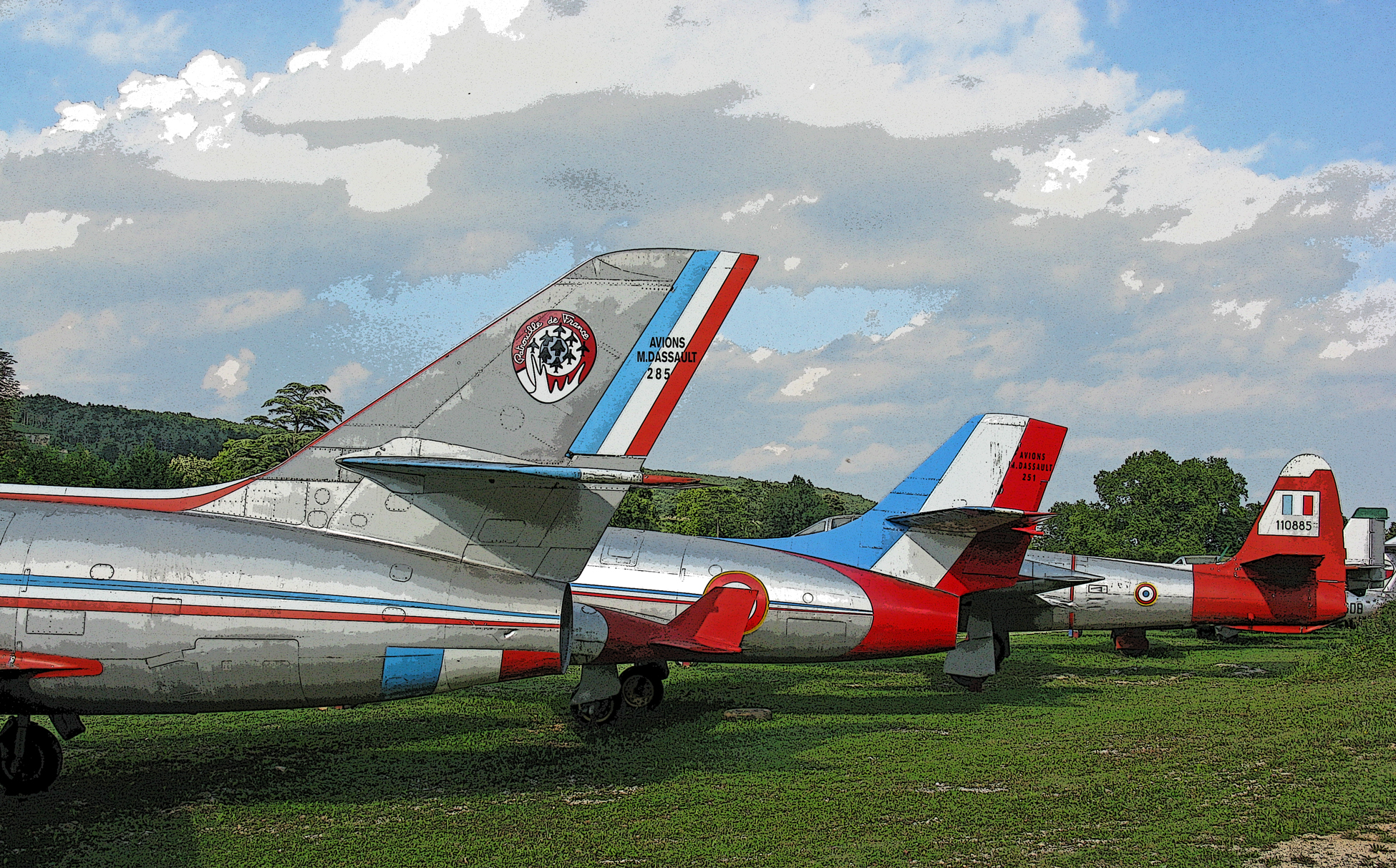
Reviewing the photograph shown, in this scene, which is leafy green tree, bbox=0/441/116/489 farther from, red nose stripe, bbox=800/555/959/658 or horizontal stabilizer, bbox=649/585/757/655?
horizontal stabilizer, bbox=649/585/757/655

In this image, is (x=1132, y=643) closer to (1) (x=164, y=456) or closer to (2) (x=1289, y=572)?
(2) (x=1289, y=572)

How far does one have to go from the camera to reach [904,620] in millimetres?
14828

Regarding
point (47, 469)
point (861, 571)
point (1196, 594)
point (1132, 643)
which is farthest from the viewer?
point (47, 469)

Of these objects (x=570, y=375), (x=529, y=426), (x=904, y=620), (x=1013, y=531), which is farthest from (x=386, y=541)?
(x=1013, y=531)

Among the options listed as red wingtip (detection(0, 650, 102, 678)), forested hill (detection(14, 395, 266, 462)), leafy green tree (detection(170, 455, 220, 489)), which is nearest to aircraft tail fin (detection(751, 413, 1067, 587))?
red wingtip (detection(0, 650, 102, 678))

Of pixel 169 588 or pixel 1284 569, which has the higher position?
pixel 169 588

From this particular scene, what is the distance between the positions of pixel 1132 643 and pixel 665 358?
67.1 ft

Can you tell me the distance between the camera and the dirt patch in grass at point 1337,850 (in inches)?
288

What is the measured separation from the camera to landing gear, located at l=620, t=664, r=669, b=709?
1482 cm

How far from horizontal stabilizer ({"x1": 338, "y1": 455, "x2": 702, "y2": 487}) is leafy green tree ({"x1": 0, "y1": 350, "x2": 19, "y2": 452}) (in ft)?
219

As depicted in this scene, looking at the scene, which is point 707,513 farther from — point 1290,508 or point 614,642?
point 614,642

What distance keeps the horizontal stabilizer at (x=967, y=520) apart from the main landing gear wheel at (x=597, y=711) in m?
5.51

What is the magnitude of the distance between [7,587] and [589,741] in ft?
22.5

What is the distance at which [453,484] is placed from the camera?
8555 millimetres
